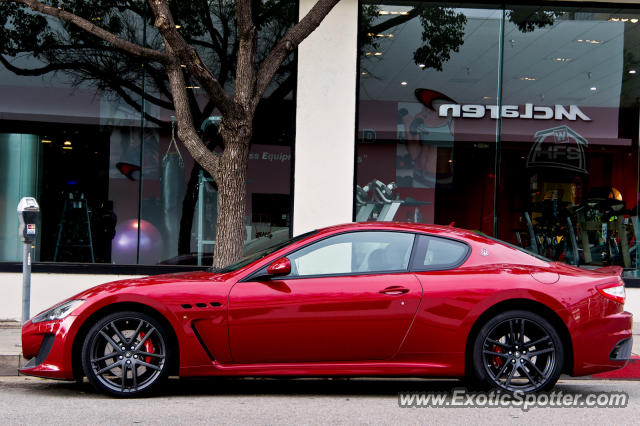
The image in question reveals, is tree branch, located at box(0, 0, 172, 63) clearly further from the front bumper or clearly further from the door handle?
the door handle

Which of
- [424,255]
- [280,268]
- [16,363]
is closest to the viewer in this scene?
[280,268]

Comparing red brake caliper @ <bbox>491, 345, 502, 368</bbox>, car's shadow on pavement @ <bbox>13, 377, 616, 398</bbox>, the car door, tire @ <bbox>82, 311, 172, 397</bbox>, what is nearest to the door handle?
the car door

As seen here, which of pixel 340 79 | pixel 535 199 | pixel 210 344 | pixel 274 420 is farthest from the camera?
pixel 535 199

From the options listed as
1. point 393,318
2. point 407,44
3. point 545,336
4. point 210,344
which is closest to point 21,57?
point 407,44

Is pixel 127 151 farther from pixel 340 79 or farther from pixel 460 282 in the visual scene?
pixel 460 282

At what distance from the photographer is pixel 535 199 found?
10852mm

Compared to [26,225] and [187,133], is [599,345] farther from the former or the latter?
[26,225]

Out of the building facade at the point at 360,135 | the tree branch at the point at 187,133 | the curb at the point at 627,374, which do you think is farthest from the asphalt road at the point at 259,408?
the building facade at the point at 360,135

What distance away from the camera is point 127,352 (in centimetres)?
541

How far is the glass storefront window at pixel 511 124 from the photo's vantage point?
35.0ft

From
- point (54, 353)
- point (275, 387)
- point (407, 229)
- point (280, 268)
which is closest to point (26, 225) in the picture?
point (54, 353)

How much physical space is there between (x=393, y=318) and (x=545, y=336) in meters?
1.21

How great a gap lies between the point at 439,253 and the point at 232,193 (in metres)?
2.86

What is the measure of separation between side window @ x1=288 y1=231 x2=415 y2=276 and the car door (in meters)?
0.12
